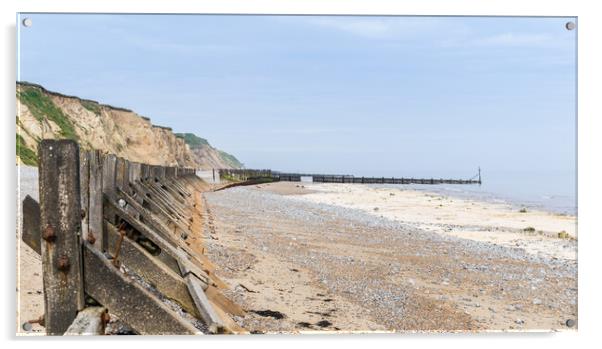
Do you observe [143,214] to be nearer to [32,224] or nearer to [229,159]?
[32,224]

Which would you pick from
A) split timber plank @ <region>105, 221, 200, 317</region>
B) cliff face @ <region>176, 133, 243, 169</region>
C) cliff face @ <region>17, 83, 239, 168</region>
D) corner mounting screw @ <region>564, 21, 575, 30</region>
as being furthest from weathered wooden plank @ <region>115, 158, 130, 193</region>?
cliff face @ <region>176, 133, 243, 169</region>

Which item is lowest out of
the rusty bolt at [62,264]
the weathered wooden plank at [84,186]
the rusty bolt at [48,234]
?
the rusty bolt at [62,264]

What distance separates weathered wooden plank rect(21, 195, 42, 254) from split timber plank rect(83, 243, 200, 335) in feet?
1.07

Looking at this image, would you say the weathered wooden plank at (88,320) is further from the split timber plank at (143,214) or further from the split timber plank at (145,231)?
the split timber plank at (143,214)

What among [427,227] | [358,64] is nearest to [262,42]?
[358,64]

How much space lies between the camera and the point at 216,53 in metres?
6.74

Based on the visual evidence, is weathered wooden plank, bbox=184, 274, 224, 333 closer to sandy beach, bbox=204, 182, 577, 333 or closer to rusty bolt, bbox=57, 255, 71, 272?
rusty bolt, bbox=57, 255, 71, 272

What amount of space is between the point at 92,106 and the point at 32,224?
4198cm

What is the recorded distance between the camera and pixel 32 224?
127 inches

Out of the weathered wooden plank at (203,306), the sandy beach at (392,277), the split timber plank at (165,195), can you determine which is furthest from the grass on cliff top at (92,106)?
the weathered wooden plank at (203,306)

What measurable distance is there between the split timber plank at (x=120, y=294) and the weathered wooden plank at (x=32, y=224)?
0.33 metres

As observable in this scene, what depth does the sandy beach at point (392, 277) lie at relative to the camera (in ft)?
21.0
